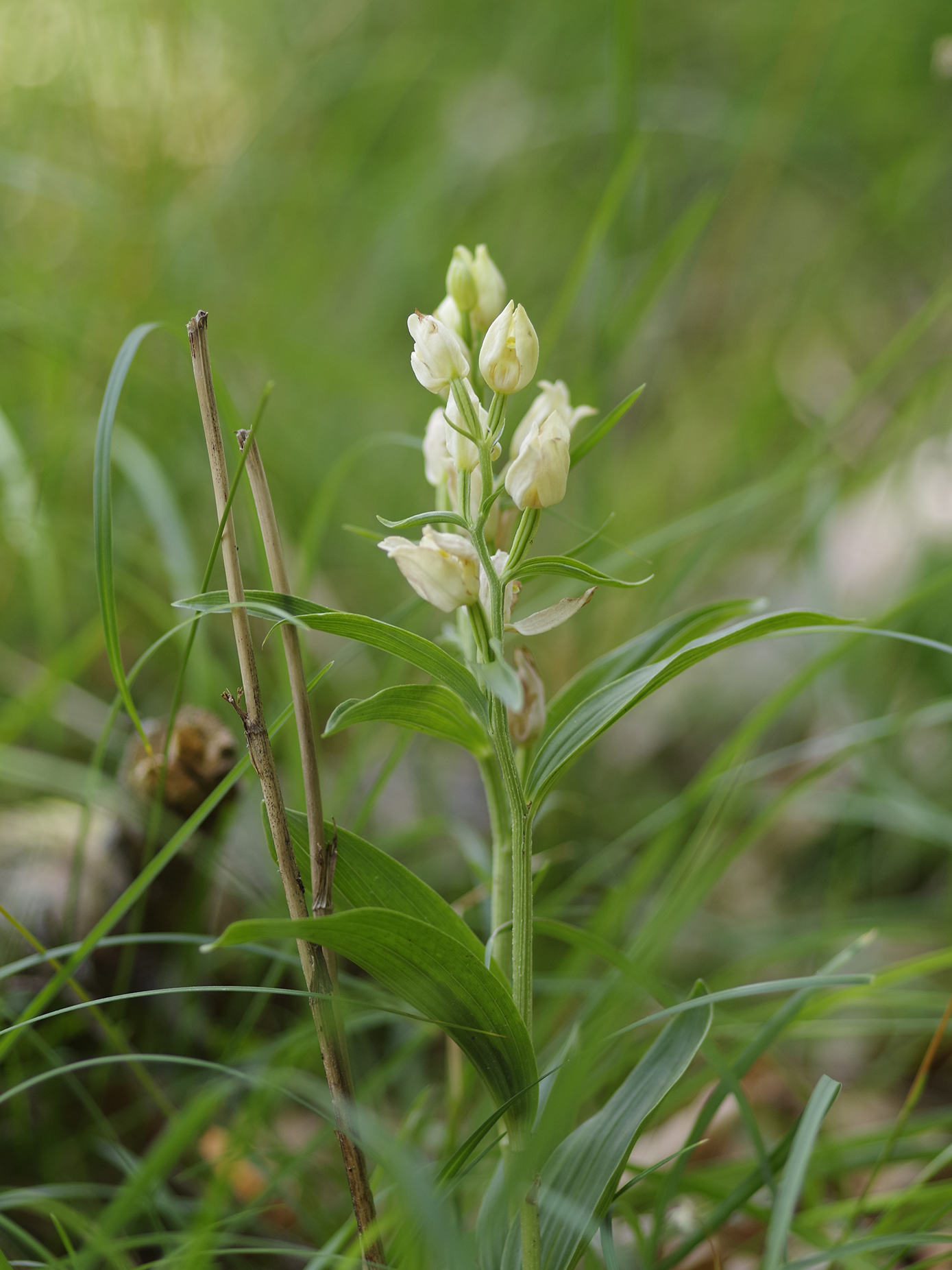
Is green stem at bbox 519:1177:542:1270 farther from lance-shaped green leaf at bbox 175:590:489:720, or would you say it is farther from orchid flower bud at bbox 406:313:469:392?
orchid flower bud at bbox 406:313:469:392

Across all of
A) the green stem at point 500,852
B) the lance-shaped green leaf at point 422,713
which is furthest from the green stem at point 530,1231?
the lance-shaped green leaf at point 422,713

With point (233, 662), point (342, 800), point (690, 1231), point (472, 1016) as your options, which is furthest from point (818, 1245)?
point (233, 662)

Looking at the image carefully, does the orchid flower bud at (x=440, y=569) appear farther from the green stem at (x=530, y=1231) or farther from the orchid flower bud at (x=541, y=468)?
the green stem at (x=530, y=1231)

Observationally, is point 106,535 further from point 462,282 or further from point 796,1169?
point 796,1169

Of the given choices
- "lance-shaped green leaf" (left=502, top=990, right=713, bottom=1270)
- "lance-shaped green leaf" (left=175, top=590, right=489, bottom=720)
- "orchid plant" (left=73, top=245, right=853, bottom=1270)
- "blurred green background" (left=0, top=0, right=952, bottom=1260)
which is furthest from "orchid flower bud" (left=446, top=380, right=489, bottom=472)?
"lance-shaped green leaf" (left=502, top=990, right=713, bottom=1270)

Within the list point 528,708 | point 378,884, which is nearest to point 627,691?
point 528,708

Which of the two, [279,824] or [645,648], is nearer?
[279,824]

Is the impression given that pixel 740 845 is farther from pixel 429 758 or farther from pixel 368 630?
pixel 429 758
